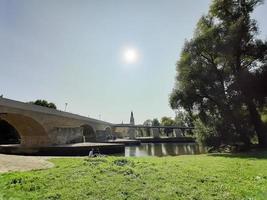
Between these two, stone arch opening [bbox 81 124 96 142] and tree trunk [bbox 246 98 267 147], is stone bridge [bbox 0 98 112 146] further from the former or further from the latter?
tree trunk [bbox 246 98 267 147]

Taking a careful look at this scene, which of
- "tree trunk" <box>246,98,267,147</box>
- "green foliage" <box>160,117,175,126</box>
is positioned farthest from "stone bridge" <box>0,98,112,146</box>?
"green foliage" <box>160,117,175,126</box>

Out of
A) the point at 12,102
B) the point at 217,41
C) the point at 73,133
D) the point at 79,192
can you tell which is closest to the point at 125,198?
the point at 79,192

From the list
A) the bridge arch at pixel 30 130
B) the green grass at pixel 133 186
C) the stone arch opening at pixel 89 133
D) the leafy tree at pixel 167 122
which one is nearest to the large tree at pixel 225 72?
the green grass at pixel 133 186

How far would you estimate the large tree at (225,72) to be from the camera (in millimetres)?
18656

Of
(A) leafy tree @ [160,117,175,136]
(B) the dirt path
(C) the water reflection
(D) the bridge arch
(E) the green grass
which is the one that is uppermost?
(A) leafy tree @ [160,117,175,136]

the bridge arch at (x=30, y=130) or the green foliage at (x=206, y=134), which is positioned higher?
the bridge arch at (x=30, y=130)

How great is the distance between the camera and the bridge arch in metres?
25.3

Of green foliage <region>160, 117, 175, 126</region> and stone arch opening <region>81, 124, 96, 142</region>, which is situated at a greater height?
green foliage <region>160, 117, 175, 126</region>

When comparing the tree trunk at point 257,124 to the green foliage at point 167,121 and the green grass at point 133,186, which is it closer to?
the green grass at point 133,186

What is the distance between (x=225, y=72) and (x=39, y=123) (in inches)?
744

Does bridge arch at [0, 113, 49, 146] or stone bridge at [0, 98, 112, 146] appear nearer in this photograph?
stone bridge at [0, 98, 112, 146]

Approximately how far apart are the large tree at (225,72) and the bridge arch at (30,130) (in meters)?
15.1

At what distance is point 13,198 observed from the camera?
4809 mm

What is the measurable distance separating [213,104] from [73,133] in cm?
2090
